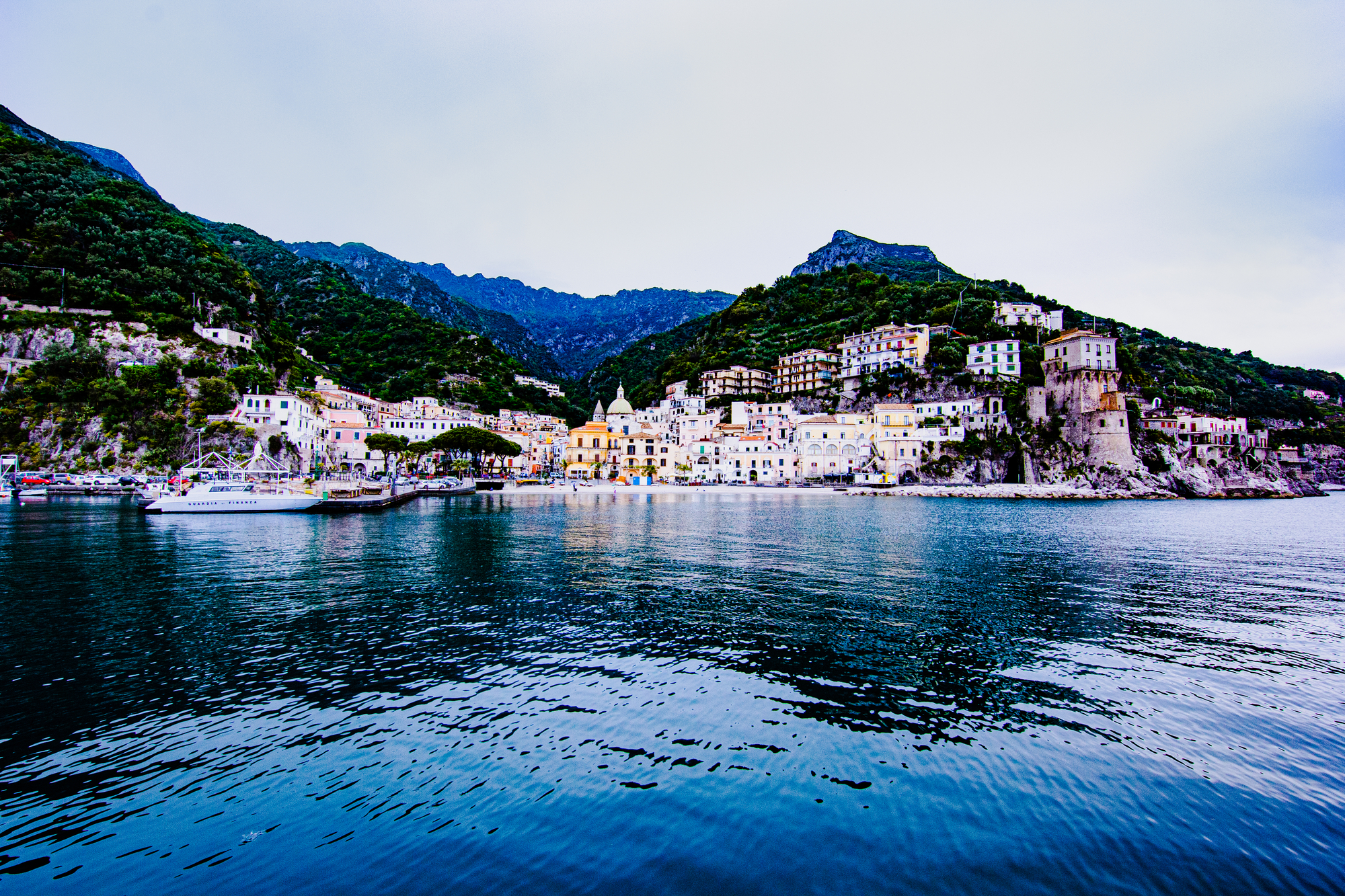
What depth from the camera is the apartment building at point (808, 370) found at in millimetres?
89438

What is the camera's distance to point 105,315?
6309 cm

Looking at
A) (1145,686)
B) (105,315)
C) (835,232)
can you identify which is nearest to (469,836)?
(1145,686)

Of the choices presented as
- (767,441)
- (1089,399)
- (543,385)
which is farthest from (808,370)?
(543,385)

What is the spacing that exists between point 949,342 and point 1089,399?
18128mm

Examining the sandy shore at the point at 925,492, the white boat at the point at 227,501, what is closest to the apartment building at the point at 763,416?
the sandy shore at the point at 925,492

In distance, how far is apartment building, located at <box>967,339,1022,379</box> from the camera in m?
74.7

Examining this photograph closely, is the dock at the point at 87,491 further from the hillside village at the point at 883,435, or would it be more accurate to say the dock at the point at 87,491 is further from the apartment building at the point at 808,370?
the apartment building at the point at 808,370

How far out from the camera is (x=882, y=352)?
8331cm

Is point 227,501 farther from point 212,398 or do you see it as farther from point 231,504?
point 212,398

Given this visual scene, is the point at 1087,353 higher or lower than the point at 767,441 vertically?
higher

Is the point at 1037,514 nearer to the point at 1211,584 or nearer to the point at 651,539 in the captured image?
the point at 1211,584

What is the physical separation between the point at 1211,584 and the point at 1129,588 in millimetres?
3276

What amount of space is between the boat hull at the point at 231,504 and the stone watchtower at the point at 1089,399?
7348cm

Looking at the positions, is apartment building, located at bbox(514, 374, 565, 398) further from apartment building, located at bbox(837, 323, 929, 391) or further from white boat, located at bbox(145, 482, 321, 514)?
white boat, located at bbox(145, 482, 321, 514)
